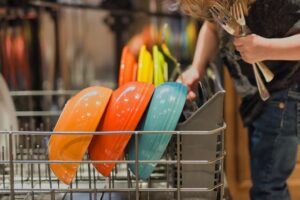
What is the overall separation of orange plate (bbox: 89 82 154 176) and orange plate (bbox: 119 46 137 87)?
180mm

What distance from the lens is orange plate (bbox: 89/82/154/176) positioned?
0.65m

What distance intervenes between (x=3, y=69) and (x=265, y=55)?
949 mm

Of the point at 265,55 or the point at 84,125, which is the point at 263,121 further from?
the point at 84,125

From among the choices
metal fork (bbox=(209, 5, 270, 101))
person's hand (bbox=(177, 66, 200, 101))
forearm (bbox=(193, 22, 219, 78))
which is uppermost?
metal fork (bbox=(209, 5, 270, 101))

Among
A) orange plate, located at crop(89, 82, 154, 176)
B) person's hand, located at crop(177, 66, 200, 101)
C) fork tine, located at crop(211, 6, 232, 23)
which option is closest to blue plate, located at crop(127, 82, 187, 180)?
orange plate, located at crop(89, 82, 154, 176)

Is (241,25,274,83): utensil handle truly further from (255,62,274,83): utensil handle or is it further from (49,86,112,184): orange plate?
(49,86,112,184): orange plate

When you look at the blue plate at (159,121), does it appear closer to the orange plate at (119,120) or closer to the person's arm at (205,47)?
the orange plate at (119,120)

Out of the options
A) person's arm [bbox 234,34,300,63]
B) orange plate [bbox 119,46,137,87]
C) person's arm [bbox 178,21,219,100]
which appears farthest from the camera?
person's arm [bbox 178,21,219,100]

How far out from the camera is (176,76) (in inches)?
37.9

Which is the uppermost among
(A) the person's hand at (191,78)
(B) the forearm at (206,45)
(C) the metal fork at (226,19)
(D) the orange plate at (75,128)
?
(C) the metal fork at (226,19)

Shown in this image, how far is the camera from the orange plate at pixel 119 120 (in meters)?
0.65

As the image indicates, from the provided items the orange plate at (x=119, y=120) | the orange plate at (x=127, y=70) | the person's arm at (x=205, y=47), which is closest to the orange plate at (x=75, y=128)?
the orange plate at (x=119, y=120)

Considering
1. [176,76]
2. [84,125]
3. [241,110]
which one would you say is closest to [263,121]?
[241,110]

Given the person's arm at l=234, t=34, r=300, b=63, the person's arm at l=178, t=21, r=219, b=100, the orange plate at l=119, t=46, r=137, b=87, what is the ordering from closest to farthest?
1. the person's arm at l=234, t=34, r=300, b=63
2. the orange plate at l=119, t=46, r=137, b=87
3. the person's arm at l=178, t=21, r=219, b=100
